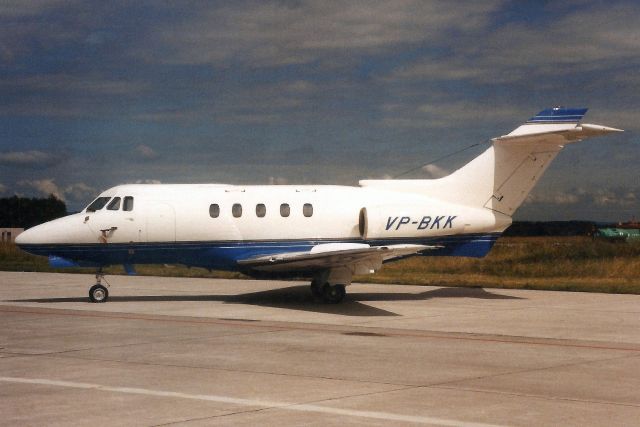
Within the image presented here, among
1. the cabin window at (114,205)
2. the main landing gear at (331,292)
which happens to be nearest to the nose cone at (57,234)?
the cabin window at (114,205)

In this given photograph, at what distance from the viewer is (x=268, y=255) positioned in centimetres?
2247

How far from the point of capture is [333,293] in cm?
2189

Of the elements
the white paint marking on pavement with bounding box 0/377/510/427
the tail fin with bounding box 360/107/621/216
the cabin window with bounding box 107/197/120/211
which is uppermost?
the tail fin with bounding box 360/107/621/216

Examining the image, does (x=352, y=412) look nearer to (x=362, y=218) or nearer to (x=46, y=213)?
(x=362, y=218)

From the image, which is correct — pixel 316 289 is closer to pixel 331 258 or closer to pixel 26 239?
pixel 331 258

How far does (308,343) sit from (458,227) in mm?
9697

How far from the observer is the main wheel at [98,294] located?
22.4 meters

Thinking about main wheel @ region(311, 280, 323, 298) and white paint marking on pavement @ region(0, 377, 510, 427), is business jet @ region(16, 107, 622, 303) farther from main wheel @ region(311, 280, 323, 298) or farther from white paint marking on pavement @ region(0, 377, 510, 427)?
white paint marking on pavement @ region(0, 377, 510, 427)

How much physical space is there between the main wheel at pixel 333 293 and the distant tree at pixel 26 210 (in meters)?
92.7

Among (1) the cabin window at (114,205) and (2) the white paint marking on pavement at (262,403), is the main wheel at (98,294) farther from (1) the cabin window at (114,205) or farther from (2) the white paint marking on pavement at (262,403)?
(2) the white paint marking on pavement at (262,403)

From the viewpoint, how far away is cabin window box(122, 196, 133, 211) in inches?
873

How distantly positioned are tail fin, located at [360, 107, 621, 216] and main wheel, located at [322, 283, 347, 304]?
3.61 m

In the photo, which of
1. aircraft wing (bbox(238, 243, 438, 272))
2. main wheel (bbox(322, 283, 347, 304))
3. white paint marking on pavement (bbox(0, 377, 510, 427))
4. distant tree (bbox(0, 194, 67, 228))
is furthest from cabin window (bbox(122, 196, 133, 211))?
distant tree (bbox(0, 194, 67, 228))

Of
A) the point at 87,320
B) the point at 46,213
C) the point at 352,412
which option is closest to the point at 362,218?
the point at 87,320
